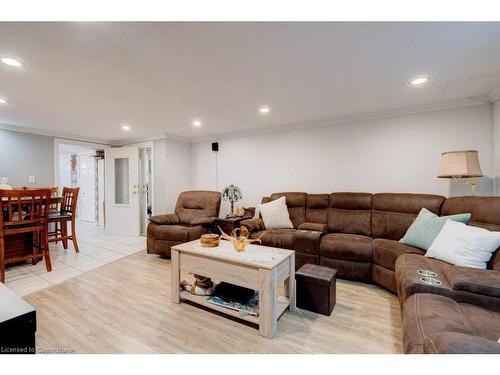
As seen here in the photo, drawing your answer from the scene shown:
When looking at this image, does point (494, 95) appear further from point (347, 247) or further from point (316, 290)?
point (316, 290)

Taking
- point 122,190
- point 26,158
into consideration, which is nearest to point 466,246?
point 122,190

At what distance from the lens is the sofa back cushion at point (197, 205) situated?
12.7 feet

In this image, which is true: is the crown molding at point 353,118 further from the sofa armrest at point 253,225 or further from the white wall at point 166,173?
the sofa armrest at point 253,225

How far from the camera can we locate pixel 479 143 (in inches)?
108

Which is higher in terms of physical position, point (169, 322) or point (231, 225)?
point (231, 225)

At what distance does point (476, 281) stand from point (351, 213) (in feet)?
5.90

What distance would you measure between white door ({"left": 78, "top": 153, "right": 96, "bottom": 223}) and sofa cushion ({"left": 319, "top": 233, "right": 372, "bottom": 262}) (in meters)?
6.61

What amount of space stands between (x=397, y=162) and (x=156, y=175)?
4.27m

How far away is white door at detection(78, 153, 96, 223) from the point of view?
6.58 meters

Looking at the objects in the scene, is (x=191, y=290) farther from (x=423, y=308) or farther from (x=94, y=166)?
(x=94, y=166)

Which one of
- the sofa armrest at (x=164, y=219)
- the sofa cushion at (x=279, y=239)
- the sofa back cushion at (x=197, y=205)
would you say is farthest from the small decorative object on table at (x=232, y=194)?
the sofa cushion at (x=279, y=239)
